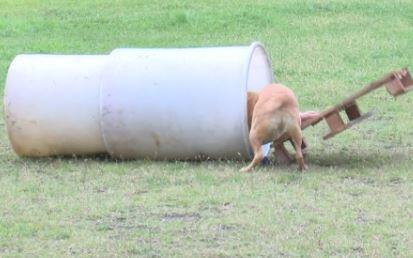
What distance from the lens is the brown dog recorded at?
306 inches

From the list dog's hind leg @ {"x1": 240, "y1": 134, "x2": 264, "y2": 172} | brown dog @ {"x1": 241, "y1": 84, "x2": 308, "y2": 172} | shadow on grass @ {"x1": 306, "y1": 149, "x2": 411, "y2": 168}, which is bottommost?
shadow on grass @ {"x1": 306, "y1": 149, "x2": 411, "y2": 168}

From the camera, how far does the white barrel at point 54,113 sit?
8.33 m

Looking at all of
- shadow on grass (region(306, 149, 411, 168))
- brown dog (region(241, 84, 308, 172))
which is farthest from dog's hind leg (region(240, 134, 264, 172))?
shadow on grass (region(306, 149, 411, 168))

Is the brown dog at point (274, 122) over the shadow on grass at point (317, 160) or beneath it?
over

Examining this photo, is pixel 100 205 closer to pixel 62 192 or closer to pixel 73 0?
pixel 62 192

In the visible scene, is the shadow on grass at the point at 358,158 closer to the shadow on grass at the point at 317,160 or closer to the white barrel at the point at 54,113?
the shadow on grass at the point at 317,160

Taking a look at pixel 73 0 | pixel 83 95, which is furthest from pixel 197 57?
pixel 73 0

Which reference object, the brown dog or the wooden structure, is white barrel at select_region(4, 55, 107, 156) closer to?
the brown dog

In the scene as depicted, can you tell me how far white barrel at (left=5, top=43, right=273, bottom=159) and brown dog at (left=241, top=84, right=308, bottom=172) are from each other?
0.15 m

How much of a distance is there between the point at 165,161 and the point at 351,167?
4.19 feet

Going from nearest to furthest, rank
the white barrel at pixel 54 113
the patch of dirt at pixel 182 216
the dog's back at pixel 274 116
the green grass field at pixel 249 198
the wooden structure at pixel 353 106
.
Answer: the green grass field at pixel 249 198 < the patch of dirt at pixel 182 216 < the dog's back at pixel 274 116 < the wooden structure at pixel 353 106 < the white barrel at pixel 54 113

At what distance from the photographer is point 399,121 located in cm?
957

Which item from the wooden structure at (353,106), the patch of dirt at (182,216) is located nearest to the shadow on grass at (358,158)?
the wooden structure at (353,106)

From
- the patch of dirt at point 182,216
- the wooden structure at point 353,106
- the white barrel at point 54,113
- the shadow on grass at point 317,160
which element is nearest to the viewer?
the patch of dirt at point 182,216
